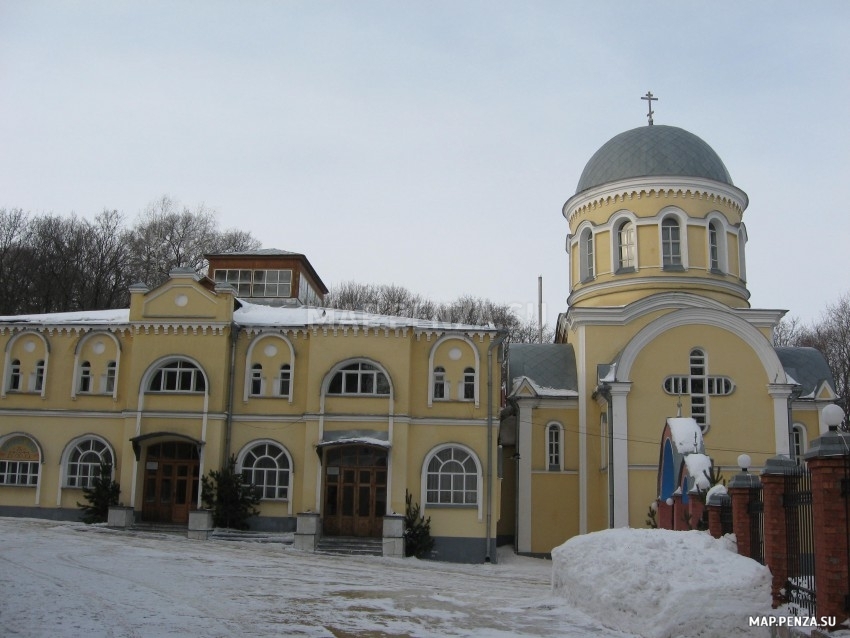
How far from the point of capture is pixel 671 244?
1089 inches

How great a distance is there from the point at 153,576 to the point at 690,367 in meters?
16.5

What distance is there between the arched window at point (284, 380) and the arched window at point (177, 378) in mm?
2158

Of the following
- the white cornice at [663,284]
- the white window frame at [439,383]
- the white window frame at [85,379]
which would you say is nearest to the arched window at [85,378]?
the white window frame at [85,379]

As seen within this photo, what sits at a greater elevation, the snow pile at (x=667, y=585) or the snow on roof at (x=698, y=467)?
the snow on roof at (x=698, y=467)

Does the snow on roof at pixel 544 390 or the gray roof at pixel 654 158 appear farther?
the gray roof at pixel 654 158

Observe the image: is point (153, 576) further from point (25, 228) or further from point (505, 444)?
point (25, 228)

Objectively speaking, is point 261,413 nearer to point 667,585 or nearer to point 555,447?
point 555,447

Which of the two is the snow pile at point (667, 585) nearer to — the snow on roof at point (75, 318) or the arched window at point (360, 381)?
the arched window at point (360, 381)

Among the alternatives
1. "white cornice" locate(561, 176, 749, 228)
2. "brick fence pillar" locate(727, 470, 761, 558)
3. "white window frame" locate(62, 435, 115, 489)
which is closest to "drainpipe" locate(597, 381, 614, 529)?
"white cornice" locate(561, 176, 749, 228)

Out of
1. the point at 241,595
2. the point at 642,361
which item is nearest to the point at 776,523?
the point at 241,595

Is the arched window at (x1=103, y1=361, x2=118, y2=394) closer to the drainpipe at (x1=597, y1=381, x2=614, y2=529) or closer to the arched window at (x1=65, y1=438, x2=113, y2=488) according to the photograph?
the arched window at (x1=65, y1=438, x2=113, y2=488)

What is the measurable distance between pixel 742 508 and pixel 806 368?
17481 millimetres

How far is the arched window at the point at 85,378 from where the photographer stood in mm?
24859

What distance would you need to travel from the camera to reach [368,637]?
33.9 feet
